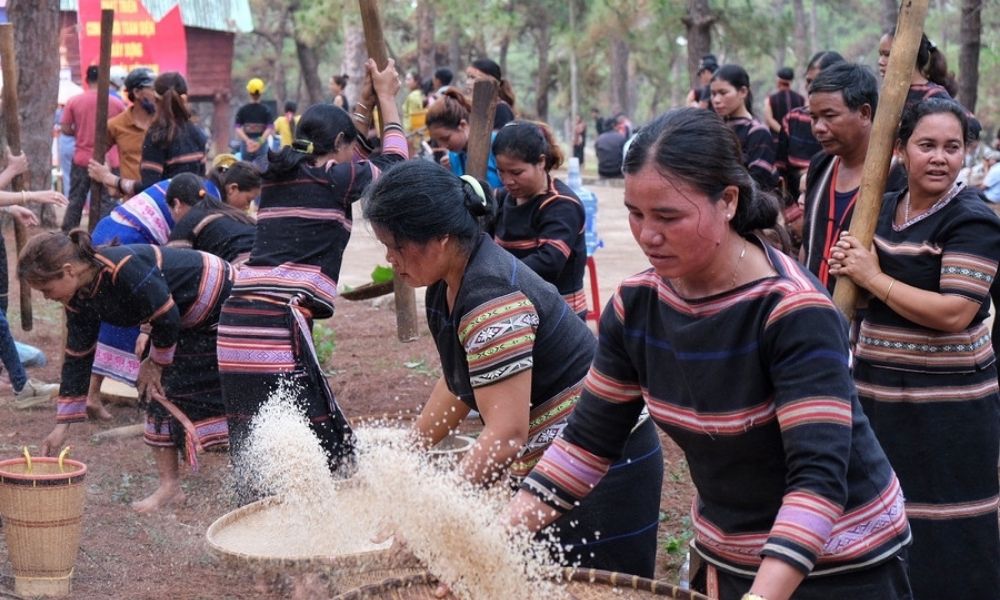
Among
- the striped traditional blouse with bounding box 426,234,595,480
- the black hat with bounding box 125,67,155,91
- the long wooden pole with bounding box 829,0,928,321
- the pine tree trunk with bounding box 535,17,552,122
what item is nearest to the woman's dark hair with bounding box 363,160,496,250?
the striped traditional blouse with bounding box 426,234,595,480

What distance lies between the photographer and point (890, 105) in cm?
296

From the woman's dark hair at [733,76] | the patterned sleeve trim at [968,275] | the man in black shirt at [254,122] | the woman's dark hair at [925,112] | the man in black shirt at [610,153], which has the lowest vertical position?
the man in black shirt at [610,153]

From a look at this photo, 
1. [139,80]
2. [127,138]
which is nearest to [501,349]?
[139,80]

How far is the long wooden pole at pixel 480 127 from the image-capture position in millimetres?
5652

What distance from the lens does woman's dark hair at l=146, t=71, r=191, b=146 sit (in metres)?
7.35

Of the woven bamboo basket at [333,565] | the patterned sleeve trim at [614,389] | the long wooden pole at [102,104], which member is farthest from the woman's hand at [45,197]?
the patterned sleeve trim at [614,389]

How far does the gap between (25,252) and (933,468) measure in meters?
3.41

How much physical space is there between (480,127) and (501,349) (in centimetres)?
314

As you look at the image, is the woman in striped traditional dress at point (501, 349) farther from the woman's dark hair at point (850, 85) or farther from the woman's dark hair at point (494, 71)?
the woman's dark hair at point (494, 71)

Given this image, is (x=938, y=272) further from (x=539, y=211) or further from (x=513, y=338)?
(x=539, y=211)

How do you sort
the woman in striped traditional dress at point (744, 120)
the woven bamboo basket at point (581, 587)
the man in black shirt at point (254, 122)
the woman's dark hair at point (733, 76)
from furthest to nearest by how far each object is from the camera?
the man in black shirt at point (254, 122), the woman's dark hair at point (733, 76), the woman in striped traditional dress at point (744, 120), the woven bamboo basket at point (581, 587)

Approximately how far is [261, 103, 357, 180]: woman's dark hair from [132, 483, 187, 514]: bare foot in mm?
1807

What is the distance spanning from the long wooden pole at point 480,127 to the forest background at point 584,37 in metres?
6.47

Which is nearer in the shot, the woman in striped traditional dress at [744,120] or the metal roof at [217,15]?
the woman in striped traditional dress at [744,120]
